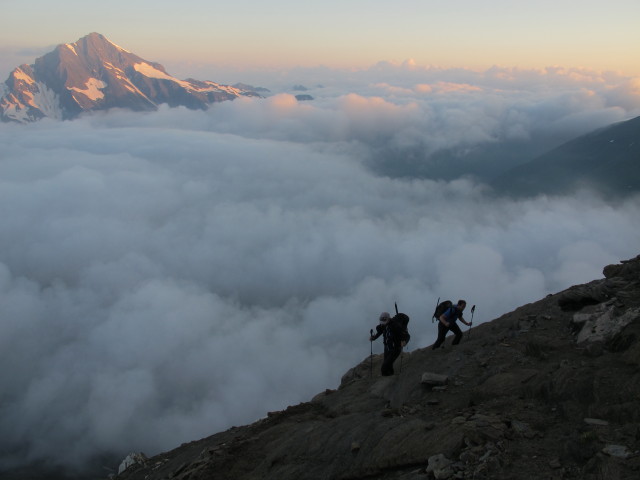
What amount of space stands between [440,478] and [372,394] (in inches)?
324

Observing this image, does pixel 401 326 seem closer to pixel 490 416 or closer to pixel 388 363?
pixel 388 363

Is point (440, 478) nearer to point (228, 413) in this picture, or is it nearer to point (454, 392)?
point (454, 392)

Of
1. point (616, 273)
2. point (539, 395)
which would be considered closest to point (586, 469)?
point (539, 395)

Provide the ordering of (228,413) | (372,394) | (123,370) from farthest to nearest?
1. (123,370)
2. (228,413)
3. (372,394)

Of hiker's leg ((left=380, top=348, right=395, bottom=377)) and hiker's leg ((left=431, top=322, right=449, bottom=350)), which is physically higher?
hiker's leg ((left=431, top=322, right=449, bottom=350))

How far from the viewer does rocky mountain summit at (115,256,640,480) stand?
909cm

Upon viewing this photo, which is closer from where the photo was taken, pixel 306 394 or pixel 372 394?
pixel 372 394

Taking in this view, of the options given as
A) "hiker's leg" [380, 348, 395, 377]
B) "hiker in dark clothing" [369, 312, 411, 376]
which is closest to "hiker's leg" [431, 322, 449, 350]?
"hiker in dark clothing" [369, 312, 411, 376]

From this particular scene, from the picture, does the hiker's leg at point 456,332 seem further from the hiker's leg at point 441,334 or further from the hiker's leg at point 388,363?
the hiker's leg at point 388,363

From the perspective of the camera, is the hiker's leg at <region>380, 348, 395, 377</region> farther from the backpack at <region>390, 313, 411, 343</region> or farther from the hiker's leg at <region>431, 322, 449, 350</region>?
the hiker's leg at <region>431, 322, 449, 350</region>

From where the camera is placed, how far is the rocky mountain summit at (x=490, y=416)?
9.09 metres

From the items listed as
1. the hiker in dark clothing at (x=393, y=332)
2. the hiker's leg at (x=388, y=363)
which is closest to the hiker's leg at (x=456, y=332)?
the hiker in dark clothing at (x=393, y=332)

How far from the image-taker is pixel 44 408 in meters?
161

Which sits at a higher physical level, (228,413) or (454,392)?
(454,392)
